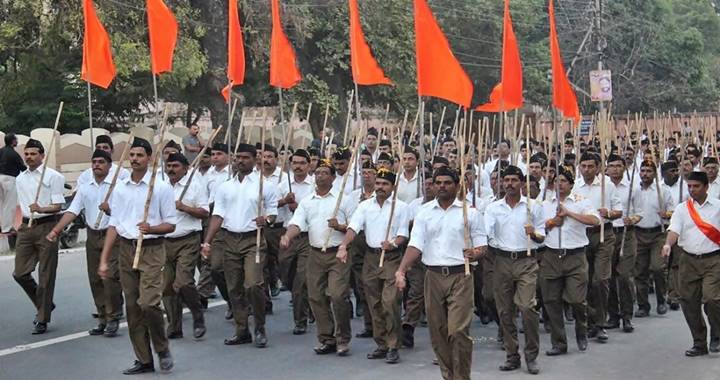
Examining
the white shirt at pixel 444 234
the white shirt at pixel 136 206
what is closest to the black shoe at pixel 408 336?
the white shirt at pixel 444 234

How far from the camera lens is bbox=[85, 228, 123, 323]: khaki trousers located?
1049 cm

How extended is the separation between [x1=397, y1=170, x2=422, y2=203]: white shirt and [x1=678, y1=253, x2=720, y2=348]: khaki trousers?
10.7 ft

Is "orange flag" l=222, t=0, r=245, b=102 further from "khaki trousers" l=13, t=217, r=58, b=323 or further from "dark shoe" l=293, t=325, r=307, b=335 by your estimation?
"dark shoe" l=293, t=325, r=307, b=335

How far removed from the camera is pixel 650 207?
12.4 meters

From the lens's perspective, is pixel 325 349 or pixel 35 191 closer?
pixel 325 349

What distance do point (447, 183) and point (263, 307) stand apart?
2.77 m

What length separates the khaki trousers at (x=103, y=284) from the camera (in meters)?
10.5

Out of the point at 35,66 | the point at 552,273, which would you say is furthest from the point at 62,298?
the point at 35,66

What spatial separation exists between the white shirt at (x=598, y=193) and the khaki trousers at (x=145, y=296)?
439cm

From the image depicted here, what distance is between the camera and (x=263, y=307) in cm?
1039

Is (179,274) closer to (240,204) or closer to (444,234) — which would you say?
(240,204)

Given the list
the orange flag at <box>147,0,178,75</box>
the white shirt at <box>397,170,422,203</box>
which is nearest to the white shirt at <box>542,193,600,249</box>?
the white shirt at <box>397,170,422,203</box>

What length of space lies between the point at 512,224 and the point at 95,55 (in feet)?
17.9

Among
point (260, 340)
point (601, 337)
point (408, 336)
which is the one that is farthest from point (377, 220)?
point (601, 337)
